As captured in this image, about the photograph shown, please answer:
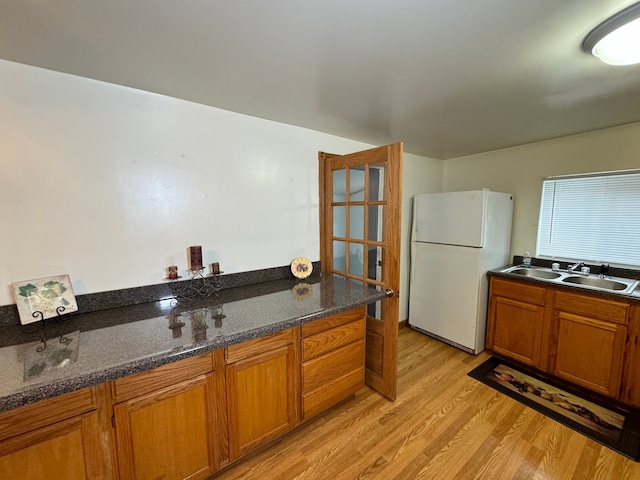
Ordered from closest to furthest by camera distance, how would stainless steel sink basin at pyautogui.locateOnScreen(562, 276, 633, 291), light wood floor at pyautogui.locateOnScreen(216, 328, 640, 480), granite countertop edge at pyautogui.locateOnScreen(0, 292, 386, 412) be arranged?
granite countertop edge at pyautogui.locateOnScreen(0, 292, 386, 412) → light wood floor at pyautogui.locateOnScreen(216, 328, 640, 480) → stainless steel sink basin at pyautogui.locateOnScreen(562, 276, 633, 291)

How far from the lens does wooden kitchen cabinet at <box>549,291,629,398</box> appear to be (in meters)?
1.81

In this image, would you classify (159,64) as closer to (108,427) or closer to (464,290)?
(108,427)

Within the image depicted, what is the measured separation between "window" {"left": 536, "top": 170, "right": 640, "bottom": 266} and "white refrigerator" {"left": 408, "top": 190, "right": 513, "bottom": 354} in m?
0.33

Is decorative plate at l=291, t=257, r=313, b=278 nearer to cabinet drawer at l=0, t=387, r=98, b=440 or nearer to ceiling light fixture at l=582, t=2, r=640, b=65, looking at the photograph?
cabinet drawer at l=0, t=387, r=98, b=440

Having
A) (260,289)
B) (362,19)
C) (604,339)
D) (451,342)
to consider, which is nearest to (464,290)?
(451,342)

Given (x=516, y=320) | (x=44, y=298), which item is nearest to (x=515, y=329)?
(x=516, y=320)

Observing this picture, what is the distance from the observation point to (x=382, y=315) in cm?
190

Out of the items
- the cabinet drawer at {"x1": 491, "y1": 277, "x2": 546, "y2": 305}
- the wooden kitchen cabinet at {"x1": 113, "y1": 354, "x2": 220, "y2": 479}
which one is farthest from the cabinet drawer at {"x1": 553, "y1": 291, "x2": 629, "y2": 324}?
the wooden kitchen cabinet at {"x1": 113, "y1": 354, "x2": 220, "y2": 479}

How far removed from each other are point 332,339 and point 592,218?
2600 mm

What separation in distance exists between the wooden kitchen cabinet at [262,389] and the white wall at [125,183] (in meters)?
0.74

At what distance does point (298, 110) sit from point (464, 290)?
7.25 ft

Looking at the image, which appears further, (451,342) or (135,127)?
(451,342)

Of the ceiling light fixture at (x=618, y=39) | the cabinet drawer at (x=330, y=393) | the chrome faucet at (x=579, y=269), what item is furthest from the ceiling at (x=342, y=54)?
the cabinet drawer at (x=330, y=393)

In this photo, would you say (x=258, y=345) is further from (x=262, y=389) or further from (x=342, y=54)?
(x=342, y=54)
